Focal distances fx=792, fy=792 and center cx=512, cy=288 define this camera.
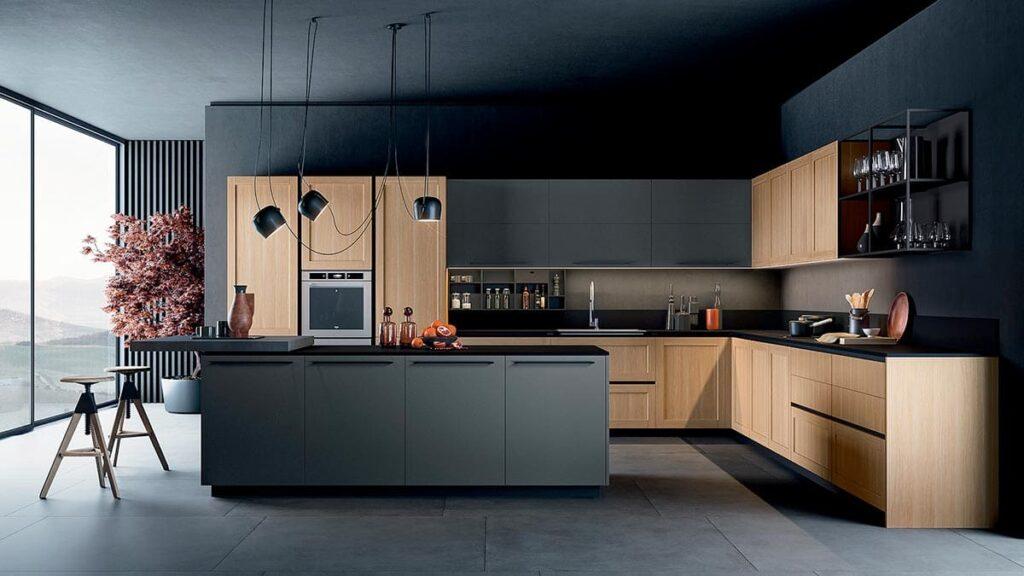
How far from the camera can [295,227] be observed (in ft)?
22.4

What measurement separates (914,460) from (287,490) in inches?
135

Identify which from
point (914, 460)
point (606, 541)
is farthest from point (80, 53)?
point (914, 460)

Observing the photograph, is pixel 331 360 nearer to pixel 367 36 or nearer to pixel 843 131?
pixel 367 36

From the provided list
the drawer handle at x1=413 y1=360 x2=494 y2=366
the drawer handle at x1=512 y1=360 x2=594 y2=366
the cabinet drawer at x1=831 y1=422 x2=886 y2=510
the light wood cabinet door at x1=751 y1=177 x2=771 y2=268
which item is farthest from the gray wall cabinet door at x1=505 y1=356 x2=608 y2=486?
the light wood cabinet door at x1=751 y1=177 x2=771 y2=268

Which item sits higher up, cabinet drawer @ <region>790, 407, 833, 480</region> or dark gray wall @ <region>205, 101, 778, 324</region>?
dark gray wall @ <region>205, 101, 778, 324</region>

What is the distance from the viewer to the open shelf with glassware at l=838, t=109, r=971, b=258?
438 cm

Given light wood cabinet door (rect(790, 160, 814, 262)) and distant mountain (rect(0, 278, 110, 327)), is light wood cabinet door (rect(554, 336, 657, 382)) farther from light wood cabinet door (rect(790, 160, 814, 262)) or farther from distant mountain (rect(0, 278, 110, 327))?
distant mountain (rect(0, 278, 110, 327))

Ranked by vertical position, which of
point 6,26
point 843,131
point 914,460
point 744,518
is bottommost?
point 744,518

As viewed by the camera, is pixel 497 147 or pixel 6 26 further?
pixel 497 147

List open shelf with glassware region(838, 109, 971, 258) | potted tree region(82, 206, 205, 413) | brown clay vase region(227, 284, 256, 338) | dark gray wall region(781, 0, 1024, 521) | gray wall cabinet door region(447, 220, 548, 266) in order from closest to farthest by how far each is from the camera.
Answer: dark gray wall region(781, 0, 1024, 521) → open shelf with glassware region(838, 109, 971, 258) → brown clay vase region(227, 284, 256, 338) → gray wall cabinet door region(447, 220, 548, 266) → potted tree region(82, 206, 205, 413)

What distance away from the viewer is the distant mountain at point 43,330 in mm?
6805

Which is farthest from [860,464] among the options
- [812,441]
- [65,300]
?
[65,300]

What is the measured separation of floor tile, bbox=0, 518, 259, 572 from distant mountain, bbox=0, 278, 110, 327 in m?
3.50

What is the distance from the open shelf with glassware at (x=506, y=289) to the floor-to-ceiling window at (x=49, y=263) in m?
3.77
